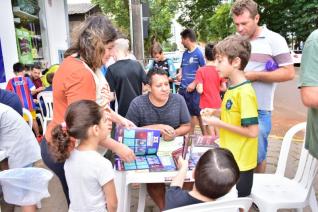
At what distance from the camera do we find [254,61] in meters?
2.61

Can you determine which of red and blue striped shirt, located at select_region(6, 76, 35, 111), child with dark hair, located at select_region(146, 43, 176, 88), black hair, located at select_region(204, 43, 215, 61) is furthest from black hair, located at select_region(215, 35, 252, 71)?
child with dark hair, located at select_region(146, 43, 176, 88)

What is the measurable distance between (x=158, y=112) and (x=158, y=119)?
0.06 metres

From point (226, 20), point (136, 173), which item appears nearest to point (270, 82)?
point (136, 173)

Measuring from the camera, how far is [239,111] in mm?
1996

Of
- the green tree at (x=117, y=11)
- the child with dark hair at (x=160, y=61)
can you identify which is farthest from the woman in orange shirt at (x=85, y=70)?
the green tree at (x=117, y=11)

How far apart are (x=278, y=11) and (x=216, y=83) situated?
59.2 feet

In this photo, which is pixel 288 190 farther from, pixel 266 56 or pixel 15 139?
pixel 15 139

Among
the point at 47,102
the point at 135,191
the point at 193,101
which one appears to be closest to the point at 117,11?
the point at 47,102

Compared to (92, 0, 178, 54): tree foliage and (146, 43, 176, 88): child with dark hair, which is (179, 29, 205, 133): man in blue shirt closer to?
(146, 43, 176, 88): child with dark hair

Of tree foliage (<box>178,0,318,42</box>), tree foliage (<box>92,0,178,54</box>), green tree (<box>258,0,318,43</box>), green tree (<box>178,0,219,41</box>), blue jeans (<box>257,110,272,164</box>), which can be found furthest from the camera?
tree foliage (<box>92,0,178,54</box>)

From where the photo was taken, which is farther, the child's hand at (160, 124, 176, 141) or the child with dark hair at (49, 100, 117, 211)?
the child's hand at (160, 124, 176, 141)

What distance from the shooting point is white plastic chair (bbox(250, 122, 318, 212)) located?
214 centimetres

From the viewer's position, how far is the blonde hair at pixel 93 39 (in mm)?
1836

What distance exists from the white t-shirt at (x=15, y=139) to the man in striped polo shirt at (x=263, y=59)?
181 centimetres
